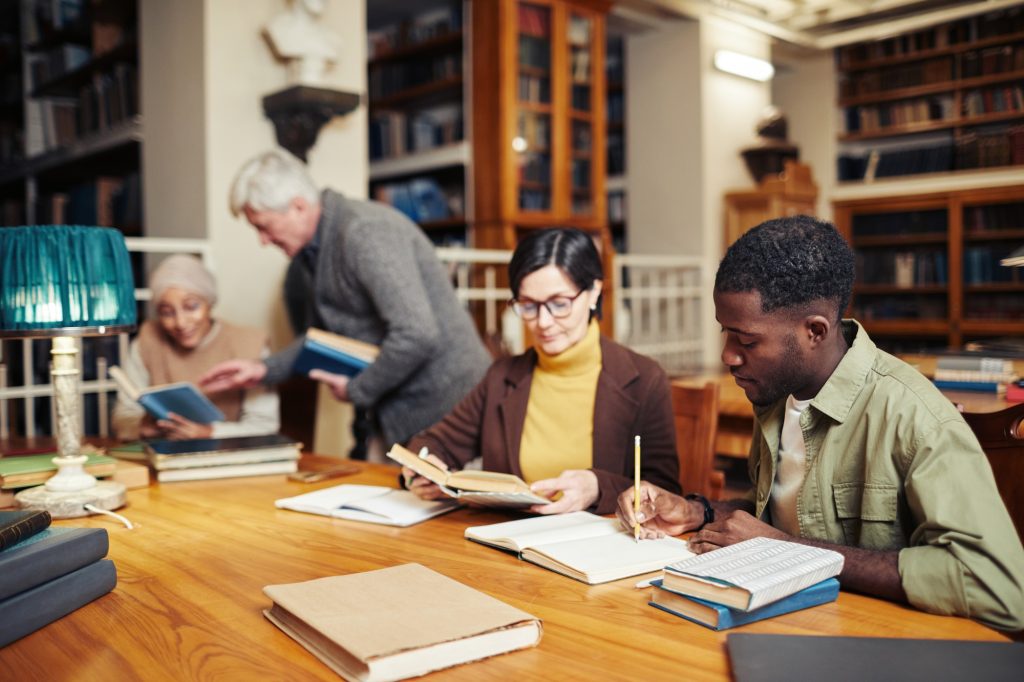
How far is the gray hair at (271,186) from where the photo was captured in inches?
98.8

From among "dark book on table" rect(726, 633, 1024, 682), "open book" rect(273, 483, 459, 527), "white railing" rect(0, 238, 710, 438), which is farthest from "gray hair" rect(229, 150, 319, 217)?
"dark book on table" rect(726, 633, 1024, 682)

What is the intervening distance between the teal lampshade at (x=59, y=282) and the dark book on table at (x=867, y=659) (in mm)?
1352

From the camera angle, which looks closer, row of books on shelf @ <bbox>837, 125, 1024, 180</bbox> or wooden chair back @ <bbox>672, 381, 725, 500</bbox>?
wooden chair back @ <bbox>672, 381, 725, 500</bbox>

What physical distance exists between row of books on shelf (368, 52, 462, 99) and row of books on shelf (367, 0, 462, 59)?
12cm

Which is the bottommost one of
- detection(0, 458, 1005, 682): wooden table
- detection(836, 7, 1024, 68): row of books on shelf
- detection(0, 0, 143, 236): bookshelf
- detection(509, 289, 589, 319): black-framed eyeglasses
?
detection(0, 458, 1005, 682): wooden table

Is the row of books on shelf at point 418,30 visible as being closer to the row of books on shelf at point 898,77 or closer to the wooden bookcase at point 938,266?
the row of books on shelf at point 898,77

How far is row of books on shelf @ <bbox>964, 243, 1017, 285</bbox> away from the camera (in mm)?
6867

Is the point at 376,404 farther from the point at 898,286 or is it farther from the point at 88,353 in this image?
the point at 898,286

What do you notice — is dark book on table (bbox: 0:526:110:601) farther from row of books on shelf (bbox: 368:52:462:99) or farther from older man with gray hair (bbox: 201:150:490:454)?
row of books on shelf (bbox: 368:52:462:99)

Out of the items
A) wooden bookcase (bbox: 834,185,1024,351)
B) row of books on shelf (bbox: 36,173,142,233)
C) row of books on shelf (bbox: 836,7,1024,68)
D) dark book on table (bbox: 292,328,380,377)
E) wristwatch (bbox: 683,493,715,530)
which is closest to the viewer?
wristwatch (bbox: 683,493,715,530)

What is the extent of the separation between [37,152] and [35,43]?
0.72 metres

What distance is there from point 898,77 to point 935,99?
1.13 feet

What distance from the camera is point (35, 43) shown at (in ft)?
18.6

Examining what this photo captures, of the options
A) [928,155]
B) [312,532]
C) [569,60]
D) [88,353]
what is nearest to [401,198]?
[569,60]
